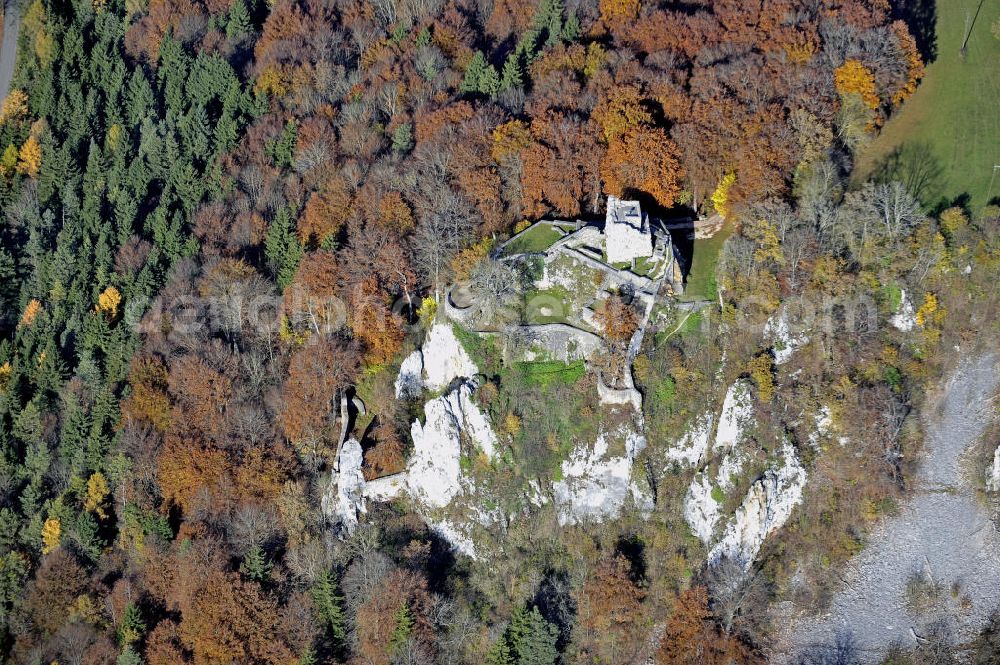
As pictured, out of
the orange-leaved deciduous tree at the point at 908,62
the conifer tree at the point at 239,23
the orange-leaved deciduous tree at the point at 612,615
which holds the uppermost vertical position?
the conifer tree at the point at 239,23

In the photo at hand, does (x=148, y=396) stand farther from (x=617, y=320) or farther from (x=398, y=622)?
(x=617, y=320)

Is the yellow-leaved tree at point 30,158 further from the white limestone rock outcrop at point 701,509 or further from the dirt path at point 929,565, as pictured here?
the dirt path at point 929,565

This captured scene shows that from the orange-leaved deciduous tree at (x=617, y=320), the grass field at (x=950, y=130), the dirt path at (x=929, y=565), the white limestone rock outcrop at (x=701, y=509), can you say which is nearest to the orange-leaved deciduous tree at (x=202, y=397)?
the orange-leaved deciduous tree at (x=617, y=320)

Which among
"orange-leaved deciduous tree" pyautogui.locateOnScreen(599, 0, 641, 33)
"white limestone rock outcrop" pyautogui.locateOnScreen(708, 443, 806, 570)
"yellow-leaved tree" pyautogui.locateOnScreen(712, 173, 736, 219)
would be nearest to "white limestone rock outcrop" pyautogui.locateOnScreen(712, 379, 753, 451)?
"white limestone rock outcrop" pyautogui.locateOnScreen(708, 443, 806, 570)

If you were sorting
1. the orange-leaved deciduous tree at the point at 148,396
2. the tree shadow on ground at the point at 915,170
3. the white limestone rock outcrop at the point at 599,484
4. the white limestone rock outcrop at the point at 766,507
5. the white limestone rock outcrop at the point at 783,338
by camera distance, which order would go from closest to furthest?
1. the white limestone rock outcrop at the point at 766,507
2. the white limestone rock outcrop at the point at 783,338
3. the white limestone rock outcrop at the point at 599,484
4. the tree shadow on ground at the point at 915,170
5. the orange-leaved deciduous tree at the point at 148,396

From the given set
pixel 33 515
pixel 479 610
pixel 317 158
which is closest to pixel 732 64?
pixel 317 158

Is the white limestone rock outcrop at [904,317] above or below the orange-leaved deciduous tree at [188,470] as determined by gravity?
above

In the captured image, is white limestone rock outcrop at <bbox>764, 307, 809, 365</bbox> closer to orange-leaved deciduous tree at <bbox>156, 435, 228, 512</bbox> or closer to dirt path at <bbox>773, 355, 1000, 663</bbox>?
dirt path at <bbox>773, 355, 1000, 663</bbox>
